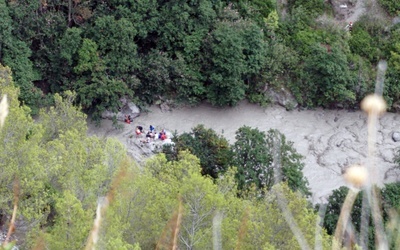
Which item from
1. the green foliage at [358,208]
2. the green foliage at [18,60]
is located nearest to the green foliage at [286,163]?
the green foliage at [358,208]

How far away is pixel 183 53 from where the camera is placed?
29.2m

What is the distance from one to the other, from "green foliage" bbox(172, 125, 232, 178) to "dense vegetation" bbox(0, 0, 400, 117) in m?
4.19

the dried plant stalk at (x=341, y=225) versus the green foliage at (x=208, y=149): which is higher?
the dried plant stalk at (x=341, y=225)

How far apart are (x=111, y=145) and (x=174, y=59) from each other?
36.4ft

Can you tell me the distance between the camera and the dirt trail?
27812 mm

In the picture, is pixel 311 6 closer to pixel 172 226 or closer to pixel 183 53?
pixel 183 53

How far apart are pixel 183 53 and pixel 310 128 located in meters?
6.37

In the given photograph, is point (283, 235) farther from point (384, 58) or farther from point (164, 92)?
point (384, 58)

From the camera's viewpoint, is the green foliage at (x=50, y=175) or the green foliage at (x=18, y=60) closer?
the green foliage at (x=50, y=175)

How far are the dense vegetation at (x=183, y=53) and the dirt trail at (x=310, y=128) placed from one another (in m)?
0.63

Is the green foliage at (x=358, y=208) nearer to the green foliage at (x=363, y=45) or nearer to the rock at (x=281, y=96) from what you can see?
the rock at (x=281, y=96)

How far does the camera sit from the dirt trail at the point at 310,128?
27.8m

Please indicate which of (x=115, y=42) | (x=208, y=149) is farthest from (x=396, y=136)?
(x=115, y=42)

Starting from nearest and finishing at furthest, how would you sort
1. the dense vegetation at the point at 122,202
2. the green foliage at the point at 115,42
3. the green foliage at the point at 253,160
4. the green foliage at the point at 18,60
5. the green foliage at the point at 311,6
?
the dense vegetation at the point at 122,202
the green foliage at the point at 253,160
the green foliage at the point at 18,60
the green foliage at the point at 115,42
the green foliage at the point at 311,6
